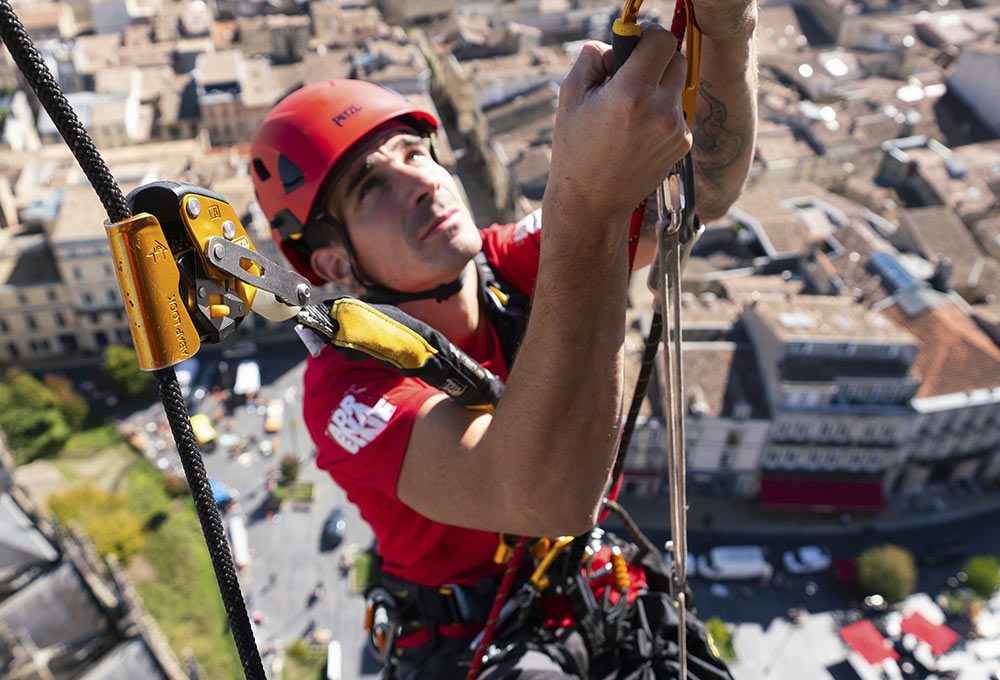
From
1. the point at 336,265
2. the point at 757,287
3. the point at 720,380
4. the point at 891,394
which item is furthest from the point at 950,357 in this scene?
the point at 336,265

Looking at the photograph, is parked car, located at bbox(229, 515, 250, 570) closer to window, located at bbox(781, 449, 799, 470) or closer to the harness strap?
window, located at bbox(781, 449, 799, 470)

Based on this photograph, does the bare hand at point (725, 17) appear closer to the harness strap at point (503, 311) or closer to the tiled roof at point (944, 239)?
the harness strap at point (503, 311)

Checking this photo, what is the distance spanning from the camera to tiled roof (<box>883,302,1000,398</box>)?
29.1 m

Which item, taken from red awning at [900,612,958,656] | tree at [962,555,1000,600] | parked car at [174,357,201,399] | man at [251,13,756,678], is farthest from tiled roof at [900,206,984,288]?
man at [251,13,756,678]

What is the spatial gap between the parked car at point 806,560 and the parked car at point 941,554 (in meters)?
3.24

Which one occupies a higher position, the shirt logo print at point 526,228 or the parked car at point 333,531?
the shirt logo print at point 526,228

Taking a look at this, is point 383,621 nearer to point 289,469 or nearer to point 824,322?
point 824,322

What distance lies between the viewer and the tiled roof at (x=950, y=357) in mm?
29141

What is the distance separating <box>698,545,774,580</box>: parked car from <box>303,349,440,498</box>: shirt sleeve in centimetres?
2497

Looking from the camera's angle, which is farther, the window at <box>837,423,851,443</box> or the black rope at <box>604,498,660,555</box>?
the window at <box>837,423,851,443</box>

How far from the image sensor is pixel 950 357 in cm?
2955

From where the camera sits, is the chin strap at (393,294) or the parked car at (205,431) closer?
the chin strap at (393,294)

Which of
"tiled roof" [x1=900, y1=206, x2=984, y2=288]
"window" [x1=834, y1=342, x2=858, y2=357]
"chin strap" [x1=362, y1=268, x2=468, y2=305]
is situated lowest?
"tiled roof" [x1=900, y1=206, x2=984, y2=288]

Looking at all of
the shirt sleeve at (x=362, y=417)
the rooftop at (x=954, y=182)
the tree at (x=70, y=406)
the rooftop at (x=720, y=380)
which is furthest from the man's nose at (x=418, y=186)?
the rooftop at (x=954, y=182)
